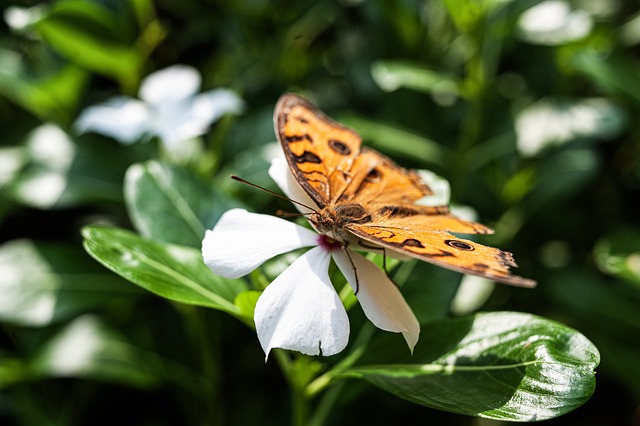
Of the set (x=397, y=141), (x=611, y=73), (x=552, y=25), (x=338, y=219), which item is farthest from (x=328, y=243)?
(x=552, y=25)

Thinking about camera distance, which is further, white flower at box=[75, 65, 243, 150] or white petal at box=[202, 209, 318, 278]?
white flower at box=[75, 65, 243, 150]

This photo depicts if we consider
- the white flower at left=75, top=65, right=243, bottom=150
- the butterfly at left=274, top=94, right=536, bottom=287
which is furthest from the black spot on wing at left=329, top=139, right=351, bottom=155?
the white flower at left=75, top=65, right=243, bottom=150

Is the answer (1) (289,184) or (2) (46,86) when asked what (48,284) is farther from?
(1) (289,184)

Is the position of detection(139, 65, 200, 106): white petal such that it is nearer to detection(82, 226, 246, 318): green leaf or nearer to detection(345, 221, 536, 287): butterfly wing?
detection(82, 226, 246, 318): green leaf

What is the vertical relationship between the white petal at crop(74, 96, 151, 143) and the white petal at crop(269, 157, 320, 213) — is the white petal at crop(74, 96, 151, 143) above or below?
below

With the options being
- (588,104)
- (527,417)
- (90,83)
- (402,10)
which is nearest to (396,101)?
(402,10)

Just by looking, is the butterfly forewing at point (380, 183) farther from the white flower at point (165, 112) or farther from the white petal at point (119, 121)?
the white petal at point (119, 121)
